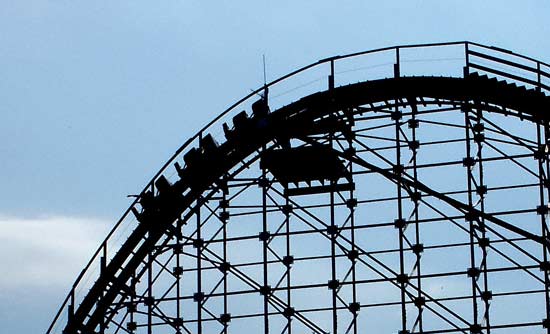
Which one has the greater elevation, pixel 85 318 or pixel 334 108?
pixel 334 108

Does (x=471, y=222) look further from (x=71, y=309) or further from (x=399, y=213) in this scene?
(x=71, y=309)

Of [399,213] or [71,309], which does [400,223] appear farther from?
[71,309]

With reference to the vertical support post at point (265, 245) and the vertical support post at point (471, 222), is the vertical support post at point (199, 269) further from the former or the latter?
the vertical support post at point (471, 222)

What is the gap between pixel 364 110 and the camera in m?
43.5

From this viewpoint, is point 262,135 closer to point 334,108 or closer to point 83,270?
point 334,108

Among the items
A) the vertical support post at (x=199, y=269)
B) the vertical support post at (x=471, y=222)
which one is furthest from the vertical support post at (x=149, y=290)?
the vertical support post at (x=471, y=222)

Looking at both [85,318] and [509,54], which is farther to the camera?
A: [85,318]

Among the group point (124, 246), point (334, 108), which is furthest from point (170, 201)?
point (334, 108)

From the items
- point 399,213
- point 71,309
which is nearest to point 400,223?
point 399,213

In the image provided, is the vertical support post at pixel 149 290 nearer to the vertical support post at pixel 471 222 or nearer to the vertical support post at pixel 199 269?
the vertical support post at pixel 199 269

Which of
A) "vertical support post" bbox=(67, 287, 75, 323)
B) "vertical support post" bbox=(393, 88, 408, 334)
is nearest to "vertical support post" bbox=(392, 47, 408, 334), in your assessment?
"vertical support post" bbox=(393, 88, 408, 334)

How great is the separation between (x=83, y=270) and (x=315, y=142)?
20.3ft

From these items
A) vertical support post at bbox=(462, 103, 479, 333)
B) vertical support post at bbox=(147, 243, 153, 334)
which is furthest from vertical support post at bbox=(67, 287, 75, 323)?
vertical support post at bbox=(462, 103, 479, 333)

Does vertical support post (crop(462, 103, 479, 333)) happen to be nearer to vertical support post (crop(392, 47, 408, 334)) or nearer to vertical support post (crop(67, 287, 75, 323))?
vertical support post (crop(392, 47, 408, 334))
